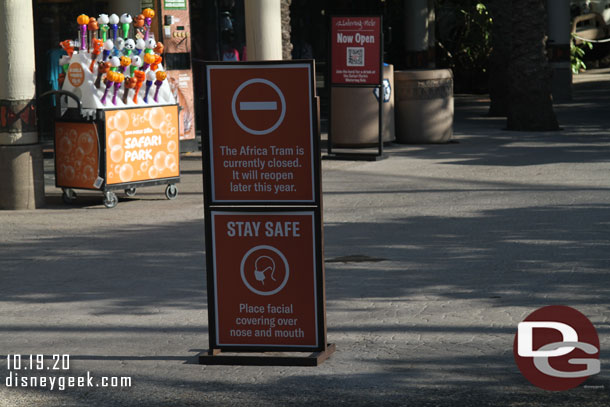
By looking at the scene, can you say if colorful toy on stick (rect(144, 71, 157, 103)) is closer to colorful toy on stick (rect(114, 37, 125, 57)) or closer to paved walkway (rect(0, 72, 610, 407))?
colorful toy on stick (rect(114, 37, 125, 57))

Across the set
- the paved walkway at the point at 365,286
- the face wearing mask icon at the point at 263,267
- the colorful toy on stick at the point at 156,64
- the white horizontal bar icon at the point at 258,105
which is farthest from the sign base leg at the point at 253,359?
the colorful toy on stick at the point at 156,64

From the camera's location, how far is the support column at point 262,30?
48.4 ft

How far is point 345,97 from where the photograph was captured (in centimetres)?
1597

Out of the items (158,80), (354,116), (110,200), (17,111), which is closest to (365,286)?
(110,200)

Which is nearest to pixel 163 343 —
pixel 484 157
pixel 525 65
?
pixel 484 157

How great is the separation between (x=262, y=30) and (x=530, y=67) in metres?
4.94

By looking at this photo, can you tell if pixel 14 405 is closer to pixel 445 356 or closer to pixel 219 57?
pixel 445 356

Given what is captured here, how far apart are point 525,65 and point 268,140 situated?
39.8ft

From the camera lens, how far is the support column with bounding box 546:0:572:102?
23.7 meters

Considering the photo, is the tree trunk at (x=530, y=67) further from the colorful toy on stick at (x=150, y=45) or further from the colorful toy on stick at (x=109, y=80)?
the colorful toy on stick at (x=109, y=80)

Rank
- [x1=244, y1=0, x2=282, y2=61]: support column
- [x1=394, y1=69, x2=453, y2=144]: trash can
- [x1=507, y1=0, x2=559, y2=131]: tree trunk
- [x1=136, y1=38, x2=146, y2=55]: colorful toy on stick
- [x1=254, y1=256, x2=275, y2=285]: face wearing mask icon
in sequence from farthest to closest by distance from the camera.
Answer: [x1=507, y1=0, x2=559, y2=131]: tree trunk
[x1=394, y1=69, x2=453, y2=144]: trash can
[x1=244, y1=0, x2=282, y2=61]: support column
[x1=136, y1=38, x2=146, y2=55]: colorful toy on stick
[x1=254, y1=256, x2=275, y2=285]: face wearing mask icon

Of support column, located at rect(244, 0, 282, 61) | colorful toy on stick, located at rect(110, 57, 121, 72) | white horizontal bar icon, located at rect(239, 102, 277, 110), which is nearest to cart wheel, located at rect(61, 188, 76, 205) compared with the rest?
colorful toy on stick, located at rect(110, 57, 121, 72)

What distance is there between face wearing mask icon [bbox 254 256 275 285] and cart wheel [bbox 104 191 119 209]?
5.79m

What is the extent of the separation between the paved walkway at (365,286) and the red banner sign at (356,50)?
80.8 inches
